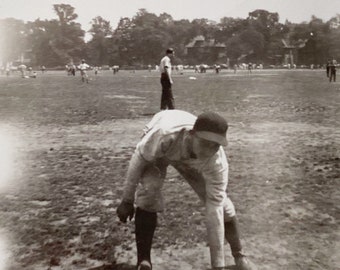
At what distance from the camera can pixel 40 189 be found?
21.3 ft

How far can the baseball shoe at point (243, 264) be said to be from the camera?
155 inches

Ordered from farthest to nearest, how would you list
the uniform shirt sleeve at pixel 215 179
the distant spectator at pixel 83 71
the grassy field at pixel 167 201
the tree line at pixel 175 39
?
the tree line at pixel 175 39
the distant spectator at pixel 83 71
the grassy field at pixel 167 201
the uniform shirt sleeve at pixel 215 179

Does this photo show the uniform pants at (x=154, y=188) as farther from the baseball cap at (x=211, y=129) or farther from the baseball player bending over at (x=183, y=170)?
the baseball cap at (x=211, y=129)

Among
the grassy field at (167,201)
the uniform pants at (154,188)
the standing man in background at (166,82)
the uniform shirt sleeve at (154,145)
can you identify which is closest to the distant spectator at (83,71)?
the standing man in background at (166,82)

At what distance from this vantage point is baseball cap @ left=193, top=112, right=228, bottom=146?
3.27 metres

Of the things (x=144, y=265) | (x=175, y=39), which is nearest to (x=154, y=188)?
(x=144, y=265)

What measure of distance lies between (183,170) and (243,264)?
3.12 ft

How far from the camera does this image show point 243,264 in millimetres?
3938

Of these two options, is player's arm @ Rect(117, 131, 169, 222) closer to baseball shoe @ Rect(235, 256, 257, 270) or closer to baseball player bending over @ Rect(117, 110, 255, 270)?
baseball player bending over @ Rect(117, 110, 255, 270)

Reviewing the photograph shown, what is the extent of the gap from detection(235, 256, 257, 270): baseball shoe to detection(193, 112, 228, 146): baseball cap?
1231 mm

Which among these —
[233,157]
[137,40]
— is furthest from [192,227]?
[137,40]

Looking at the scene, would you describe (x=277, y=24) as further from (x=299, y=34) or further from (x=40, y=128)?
(x=40, y=128)

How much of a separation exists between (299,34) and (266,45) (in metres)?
15.7

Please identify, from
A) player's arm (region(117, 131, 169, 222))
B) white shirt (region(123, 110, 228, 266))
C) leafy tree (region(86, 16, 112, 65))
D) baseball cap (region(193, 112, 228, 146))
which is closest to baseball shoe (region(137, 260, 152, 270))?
player's arm (region(117, 131, 169, 222))
